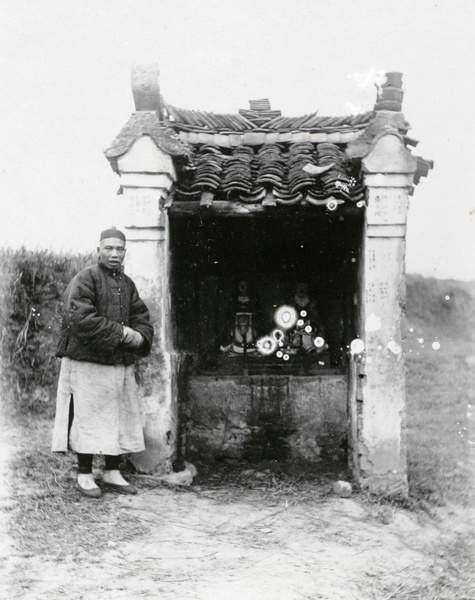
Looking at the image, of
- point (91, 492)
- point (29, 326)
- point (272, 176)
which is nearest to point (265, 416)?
point (91, 492)

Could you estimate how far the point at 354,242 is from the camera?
6.72 meters

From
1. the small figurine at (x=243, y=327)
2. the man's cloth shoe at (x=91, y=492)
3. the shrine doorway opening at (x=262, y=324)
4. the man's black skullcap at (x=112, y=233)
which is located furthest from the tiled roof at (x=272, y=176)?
the man's cloth shoe at (x=91, y=492)

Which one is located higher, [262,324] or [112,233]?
[112,233]

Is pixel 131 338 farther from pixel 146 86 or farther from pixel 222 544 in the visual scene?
pixel 146 86

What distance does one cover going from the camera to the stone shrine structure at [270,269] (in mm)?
5789

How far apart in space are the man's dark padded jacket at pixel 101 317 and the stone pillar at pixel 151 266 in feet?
0.88

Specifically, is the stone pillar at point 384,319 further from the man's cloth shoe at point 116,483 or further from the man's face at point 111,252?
the man's face at point 111,252

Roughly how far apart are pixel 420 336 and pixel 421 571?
15295 mm

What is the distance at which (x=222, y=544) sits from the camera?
4.60m

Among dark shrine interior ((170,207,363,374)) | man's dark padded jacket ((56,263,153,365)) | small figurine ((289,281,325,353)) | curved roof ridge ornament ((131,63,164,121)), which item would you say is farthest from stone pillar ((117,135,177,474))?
small figurine ((289,281,325,353))

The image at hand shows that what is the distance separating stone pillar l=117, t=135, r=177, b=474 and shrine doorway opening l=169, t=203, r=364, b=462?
13.8 inches

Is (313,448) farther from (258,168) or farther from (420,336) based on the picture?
(420,336)

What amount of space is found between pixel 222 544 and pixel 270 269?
12.9 feet

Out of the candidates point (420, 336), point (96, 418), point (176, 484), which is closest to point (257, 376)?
point (176, 484)
